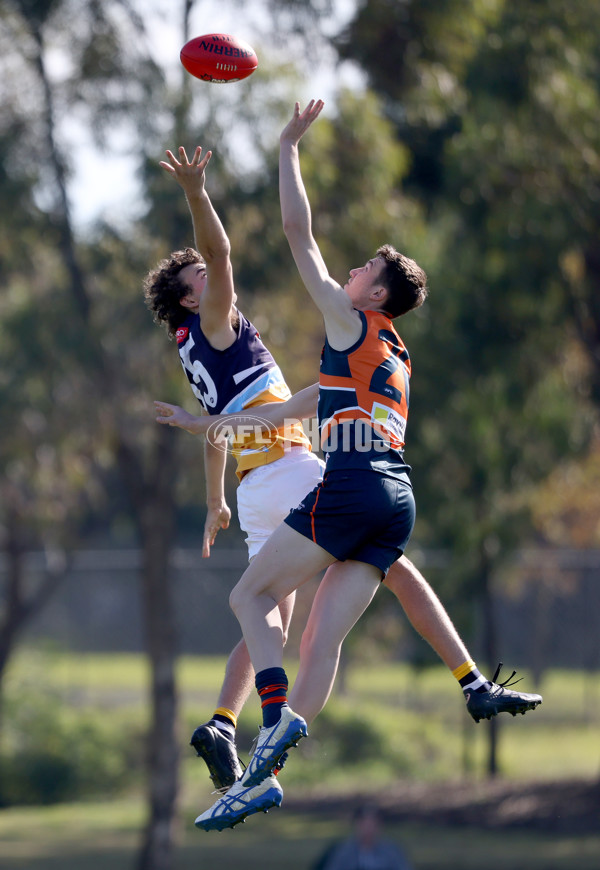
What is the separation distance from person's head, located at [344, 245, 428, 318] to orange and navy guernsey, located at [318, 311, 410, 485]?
82mm

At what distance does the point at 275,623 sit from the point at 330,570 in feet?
1.01

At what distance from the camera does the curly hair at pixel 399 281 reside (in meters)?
4.94

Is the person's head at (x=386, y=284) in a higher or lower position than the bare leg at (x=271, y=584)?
higher

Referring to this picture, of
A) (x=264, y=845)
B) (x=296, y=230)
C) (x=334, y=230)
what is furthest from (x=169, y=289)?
(x=264, y=845)

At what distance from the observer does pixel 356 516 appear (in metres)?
4.72

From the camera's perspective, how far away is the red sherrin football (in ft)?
18.4

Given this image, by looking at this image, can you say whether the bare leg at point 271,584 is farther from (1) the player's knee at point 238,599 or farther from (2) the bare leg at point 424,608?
(2) the bare leg at point 424,608

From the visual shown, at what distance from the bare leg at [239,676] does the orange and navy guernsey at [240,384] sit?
62cm

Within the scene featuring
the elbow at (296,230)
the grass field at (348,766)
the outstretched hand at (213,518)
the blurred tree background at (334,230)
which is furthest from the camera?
the grass field at (348,766)

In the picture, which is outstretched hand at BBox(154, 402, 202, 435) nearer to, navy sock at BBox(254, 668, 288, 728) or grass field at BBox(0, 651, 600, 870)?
navy sock at BBox(254, 668, 288, 728)

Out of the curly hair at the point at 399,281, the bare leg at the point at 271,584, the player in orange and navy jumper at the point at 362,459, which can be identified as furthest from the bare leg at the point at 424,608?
the curly hair at the point at 399,281

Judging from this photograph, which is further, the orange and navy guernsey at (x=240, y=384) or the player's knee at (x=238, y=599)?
the orange and navy guernsey at (x=240, y=384)

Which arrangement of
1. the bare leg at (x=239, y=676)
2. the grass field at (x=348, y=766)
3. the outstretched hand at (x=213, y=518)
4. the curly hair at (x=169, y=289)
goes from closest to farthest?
the bare leg at (x=239, y=676) < the curly hair at (x=169, y=289) < the outstretched hand at (x=213, y=518) < the grass field at (x=348, y=766)

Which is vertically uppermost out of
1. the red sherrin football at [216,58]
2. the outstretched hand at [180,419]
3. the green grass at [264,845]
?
the red sherrin football at [216,58]
